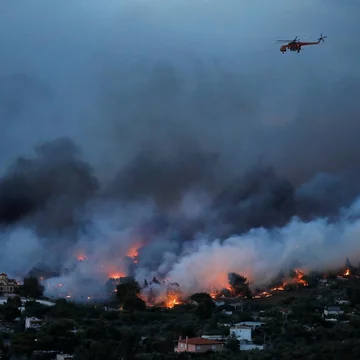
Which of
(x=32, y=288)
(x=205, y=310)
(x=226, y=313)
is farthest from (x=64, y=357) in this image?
(x=32, y=288)

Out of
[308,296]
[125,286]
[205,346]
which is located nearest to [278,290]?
[308,296]

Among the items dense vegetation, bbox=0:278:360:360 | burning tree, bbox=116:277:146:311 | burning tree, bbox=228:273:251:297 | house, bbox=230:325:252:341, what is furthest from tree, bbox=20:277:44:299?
house, bbox=230:325:252:341

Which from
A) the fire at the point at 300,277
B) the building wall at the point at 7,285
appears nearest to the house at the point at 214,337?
the fire at the point at 300,277

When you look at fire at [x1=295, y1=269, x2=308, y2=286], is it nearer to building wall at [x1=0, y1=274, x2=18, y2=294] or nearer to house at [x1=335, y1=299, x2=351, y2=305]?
house at [x1=335, y1=299, x2=351, y2=305]

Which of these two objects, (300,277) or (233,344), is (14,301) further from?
(233,344)

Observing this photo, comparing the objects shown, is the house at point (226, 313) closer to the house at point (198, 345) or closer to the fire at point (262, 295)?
the fire at point (262, 295)
